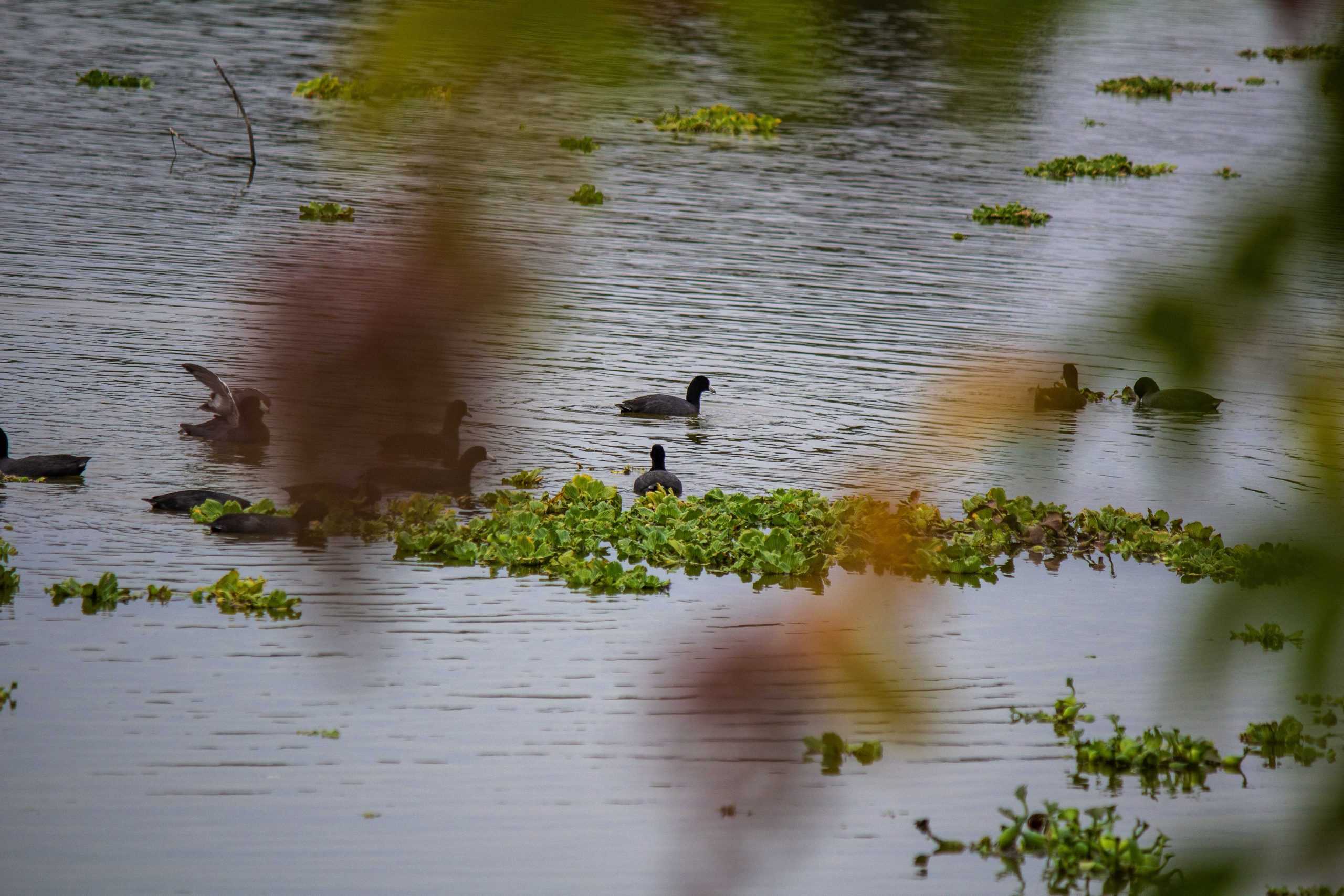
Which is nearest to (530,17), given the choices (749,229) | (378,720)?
(378,720)

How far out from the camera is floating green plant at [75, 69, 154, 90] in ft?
115

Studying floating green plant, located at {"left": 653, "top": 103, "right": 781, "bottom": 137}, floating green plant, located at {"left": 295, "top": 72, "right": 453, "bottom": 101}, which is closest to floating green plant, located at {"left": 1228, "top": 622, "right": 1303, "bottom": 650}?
floating green plant, located at {"left": 295, "top": 72, "right": 453, "bottom": 101}

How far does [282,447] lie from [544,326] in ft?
1.88

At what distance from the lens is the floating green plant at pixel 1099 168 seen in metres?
34.0

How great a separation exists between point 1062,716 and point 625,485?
18.1 feet

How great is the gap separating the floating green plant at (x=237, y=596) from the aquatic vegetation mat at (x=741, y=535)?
3.48 ft

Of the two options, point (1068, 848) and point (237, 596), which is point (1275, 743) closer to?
point (1068, 848)

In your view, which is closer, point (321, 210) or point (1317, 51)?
point (1317, 51)

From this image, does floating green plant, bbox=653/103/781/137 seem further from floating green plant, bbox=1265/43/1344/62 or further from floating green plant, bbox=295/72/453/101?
floating green plant, bbox=295/72/453/101

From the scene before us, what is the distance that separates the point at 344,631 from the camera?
171 cm

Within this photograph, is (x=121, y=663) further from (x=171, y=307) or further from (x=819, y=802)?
(x=171, y=307)

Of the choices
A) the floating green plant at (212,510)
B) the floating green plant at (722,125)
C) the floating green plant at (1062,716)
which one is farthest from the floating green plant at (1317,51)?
the floating green plant at (722,125)

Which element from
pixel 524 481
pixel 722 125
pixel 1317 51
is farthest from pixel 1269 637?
pixel 722 125

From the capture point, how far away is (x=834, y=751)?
13.3 ft
